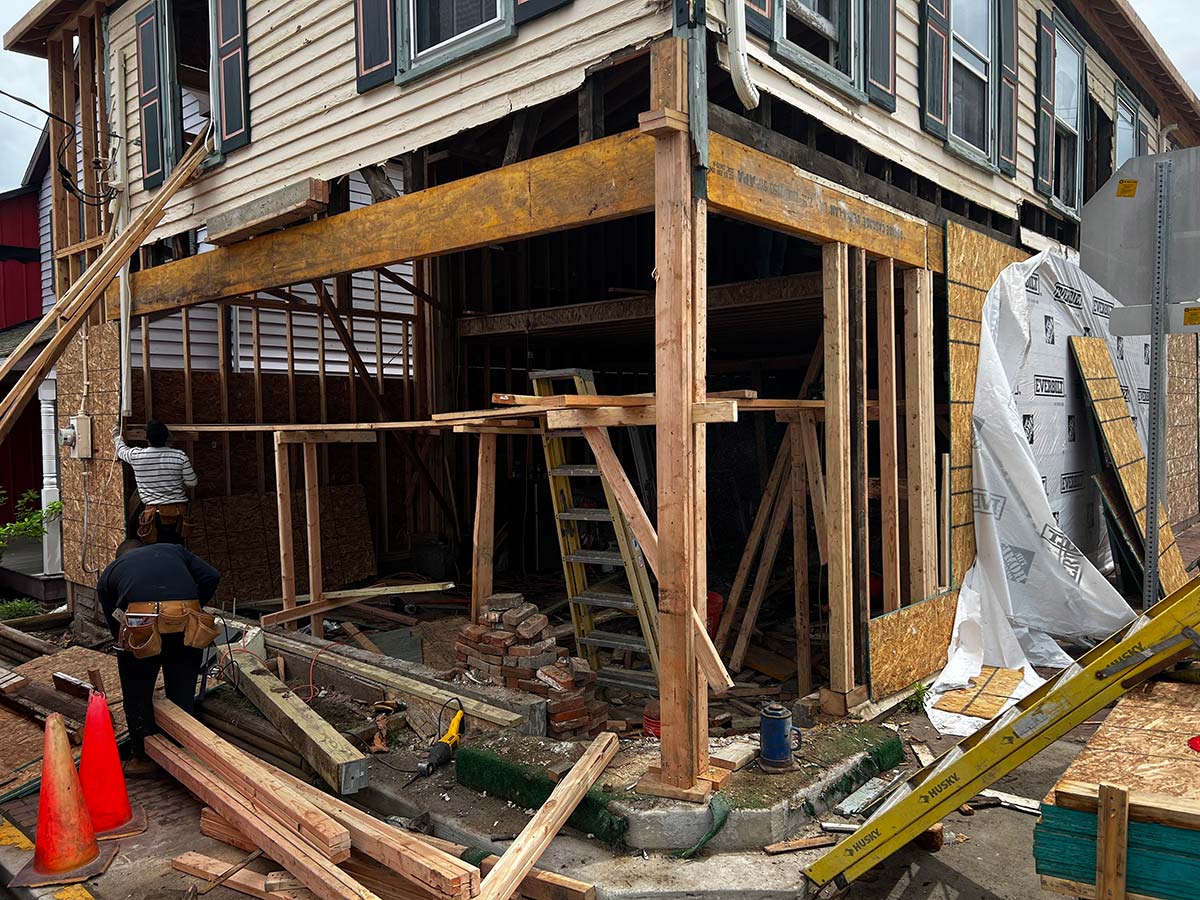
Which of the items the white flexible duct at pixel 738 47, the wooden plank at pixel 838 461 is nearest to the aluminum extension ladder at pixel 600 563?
the wooden plank at pixel 838 461

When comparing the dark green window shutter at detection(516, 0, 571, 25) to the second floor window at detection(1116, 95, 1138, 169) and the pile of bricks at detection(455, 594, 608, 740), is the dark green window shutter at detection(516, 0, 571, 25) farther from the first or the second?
the second floor window at detection(1116, 95, 1138, 169)

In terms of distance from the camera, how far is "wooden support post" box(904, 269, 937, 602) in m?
7.20

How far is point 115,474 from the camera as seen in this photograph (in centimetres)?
987

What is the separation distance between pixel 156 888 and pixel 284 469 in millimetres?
4306

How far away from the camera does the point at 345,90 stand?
718 cm

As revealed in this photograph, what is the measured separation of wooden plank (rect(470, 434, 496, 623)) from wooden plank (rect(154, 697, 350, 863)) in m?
2.26

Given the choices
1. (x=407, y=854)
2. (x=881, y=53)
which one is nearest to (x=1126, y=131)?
(x=881, y=53)

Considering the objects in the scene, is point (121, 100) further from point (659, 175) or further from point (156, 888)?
point (156, 888)

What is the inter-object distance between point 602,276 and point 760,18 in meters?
7.04

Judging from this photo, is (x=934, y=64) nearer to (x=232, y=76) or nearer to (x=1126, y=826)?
(x=1126, y=826)

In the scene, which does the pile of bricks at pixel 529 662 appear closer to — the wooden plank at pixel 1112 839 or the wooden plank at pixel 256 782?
the wooden plank at pixel 256 782

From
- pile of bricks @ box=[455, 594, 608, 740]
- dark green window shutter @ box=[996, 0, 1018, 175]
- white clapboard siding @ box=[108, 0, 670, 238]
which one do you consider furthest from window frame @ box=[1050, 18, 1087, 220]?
pile of bricks @ box=[455, 594, 608, 740]

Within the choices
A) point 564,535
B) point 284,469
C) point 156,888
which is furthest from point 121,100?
point 156,888

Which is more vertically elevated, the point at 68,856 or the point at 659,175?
the point at 659,175
